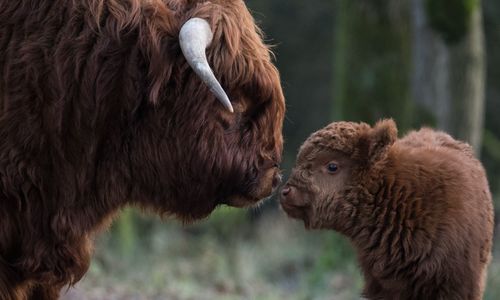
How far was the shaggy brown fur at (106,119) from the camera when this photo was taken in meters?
5.41

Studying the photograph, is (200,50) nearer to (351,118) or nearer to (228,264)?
(351,118)

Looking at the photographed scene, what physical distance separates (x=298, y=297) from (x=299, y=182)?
5.63m

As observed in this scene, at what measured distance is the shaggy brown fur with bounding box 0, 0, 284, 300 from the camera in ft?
17.7

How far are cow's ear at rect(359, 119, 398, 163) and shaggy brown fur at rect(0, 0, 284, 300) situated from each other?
0.64 m

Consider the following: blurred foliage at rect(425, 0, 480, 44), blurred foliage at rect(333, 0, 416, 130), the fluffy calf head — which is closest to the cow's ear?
the fluffy calf head

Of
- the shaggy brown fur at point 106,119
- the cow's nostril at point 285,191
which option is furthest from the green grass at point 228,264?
the shaggy brown fur at point 106,119

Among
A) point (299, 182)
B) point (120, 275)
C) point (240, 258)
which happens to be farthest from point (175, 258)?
point (299, 182)

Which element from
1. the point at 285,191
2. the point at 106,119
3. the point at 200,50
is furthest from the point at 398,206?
the point at 106,119

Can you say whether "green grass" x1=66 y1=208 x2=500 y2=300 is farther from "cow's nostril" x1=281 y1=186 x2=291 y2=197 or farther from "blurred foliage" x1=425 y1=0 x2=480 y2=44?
"cow's nostril" x1=281 y1=186 x2=291 y2=197

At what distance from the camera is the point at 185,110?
17.9 ft

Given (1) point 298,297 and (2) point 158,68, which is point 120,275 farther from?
(2) point 158,68

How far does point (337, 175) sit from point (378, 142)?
0.30m

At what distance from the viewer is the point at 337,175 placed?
19.9 feet

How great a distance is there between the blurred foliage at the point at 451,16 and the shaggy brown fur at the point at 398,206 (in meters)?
7.15
